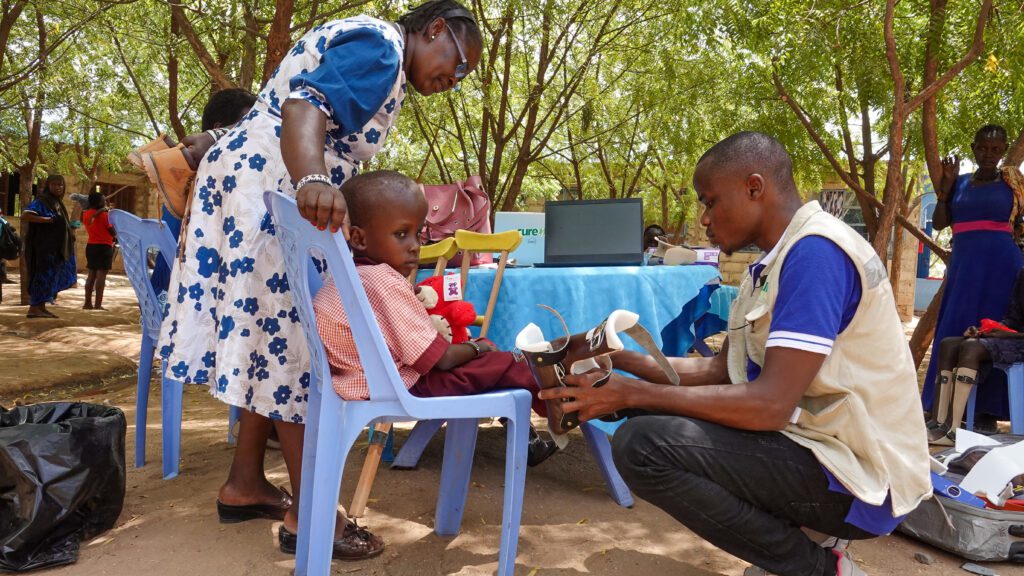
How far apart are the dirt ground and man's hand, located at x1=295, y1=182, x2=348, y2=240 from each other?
3.53 ft

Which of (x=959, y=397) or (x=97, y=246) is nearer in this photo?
(x=959, y=397)

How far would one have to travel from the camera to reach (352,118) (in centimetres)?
215

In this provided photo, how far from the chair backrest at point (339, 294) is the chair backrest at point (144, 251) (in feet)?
4.98

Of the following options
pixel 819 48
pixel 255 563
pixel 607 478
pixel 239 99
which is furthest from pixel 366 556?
pixel 819 48

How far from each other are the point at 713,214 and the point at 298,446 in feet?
4.59

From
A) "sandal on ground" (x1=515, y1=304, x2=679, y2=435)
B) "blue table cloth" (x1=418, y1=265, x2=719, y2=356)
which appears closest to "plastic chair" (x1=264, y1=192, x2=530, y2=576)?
"sandal on ground" (x1=515, y1=304, x2=679, y2=435)

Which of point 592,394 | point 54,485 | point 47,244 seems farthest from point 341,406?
point 47,244

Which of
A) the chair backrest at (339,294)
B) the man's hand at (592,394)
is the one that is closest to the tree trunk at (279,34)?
the chair backrest at (339,294)

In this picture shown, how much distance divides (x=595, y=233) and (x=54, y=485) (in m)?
2.43

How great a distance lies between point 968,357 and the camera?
4.28 meters

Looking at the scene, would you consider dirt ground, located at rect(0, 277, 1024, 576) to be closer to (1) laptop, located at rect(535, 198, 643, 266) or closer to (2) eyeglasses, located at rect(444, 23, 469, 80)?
(1) laptop, located at rect(535, 198, 643, 266)

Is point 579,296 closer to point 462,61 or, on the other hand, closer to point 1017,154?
point 462,61

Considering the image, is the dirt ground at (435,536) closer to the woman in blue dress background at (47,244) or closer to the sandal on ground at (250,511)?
the sandal on ground at (250,511)

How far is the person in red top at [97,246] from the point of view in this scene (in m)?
10.8
